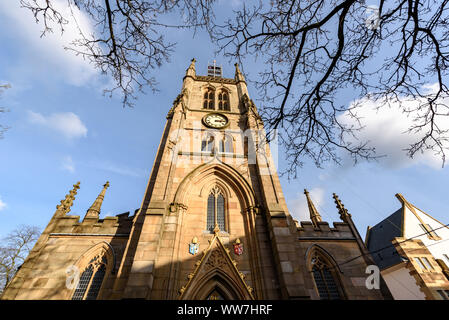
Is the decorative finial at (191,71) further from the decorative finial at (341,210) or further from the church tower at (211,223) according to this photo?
the decorative finial at (341,210)

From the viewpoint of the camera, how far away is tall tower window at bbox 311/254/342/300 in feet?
31.3

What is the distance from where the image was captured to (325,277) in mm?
10039

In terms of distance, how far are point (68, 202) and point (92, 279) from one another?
5274 mm

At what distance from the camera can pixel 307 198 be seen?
1520 cm

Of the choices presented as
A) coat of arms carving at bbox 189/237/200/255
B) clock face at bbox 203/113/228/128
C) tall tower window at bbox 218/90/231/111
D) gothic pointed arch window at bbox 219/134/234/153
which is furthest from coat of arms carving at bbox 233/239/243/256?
tall tower window at bbox 218/90/231/111

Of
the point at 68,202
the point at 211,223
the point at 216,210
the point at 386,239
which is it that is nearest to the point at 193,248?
the point at 211,223

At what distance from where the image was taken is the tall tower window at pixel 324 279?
9.55 m

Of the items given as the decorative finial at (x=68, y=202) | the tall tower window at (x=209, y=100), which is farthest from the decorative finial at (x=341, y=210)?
the decorative finial at (x=68, y=202)

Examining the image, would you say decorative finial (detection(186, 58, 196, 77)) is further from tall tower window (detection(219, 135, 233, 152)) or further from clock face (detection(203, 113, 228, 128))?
tall tower window (detection(219, 135, 233, 152))

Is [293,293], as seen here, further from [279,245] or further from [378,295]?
[378,295]

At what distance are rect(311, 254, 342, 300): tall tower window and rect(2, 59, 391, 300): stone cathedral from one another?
1.9 inches

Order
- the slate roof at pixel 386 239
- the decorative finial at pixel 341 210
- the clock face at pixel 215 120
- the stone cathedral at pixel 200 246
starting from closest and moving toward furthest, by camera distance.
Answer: the stone cathedral at pixel 200 246 < the decorative finial at pixel 341 210 < the clock face at pixel 215 120 < the slate roof at pixel 386 239

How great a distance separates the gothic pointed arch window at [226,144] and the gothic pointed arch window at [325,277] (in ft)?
28.7

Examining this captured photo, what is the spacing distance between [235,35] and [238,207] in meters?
9.08
